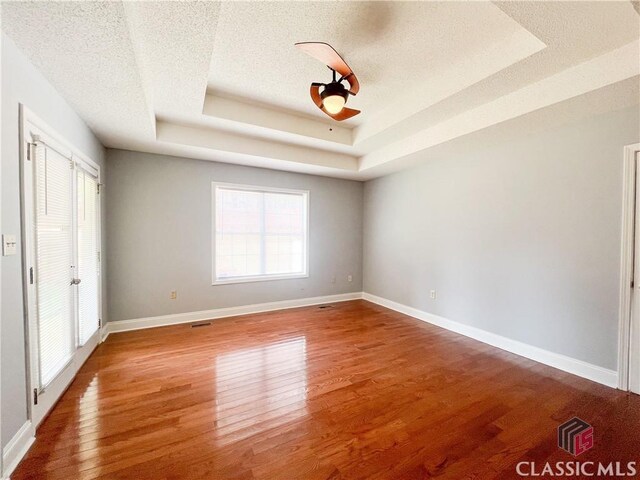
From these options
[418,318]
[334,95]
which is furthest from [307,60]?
[418,318]

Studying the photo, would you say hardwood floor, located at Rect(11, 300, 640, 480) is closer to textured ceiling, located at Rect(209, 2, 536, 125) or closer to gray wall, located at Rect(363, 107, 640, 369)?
gray wall, located at Rect(363, 107, 640, 369)

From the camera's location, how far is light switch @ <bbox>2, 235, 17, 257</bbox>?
1520 mm

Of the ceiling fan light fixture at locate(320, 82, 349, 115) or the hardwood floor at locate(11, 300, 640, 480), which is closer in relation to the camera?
the hardwood floor at locate(11, 300, 640, 480)

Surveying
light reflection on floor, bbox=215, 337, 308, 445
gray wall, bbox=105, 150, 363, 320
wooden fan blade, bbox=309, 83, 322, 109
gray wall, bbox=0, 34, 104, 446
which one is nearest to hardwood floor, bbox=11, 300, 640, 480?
light reflection on floor, bbox=215, 337, 308, 445

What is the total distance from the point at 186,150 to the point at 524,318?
4734 mm

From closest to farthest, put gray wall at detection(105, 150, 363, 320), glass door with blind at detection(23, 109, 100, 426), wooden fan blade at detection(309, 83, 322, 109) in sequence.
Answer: glass door with blind at detection(23, 109, 100, 426) → wooden fan blade at detection(309, 83, 322, 109) → gray wall at detection(105, 150, 363, 320)

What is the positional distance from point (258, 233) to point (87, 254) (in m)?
2.35

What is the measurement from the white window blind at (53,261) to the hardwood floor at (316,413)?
0.39 m

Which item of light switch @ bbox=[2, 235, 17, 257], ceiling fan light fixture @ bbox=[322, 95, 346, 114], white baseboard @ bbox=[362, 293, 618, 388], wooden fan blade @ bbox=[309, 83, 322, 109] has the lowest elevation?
white baseboard @ bbox=[362, 293, 618, 388]

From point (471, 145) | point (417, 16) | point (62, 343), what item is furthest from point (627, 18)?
point (62, 343)

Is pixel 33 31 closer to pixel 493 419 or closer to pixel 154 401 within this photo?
pixel 154 401

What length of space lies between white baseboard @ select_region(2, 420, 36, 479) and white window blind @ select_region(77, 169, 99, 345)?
1.04 meters

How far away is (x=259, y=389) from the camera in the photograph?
2.31 metres

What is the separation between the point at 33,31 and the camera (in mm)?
1514
